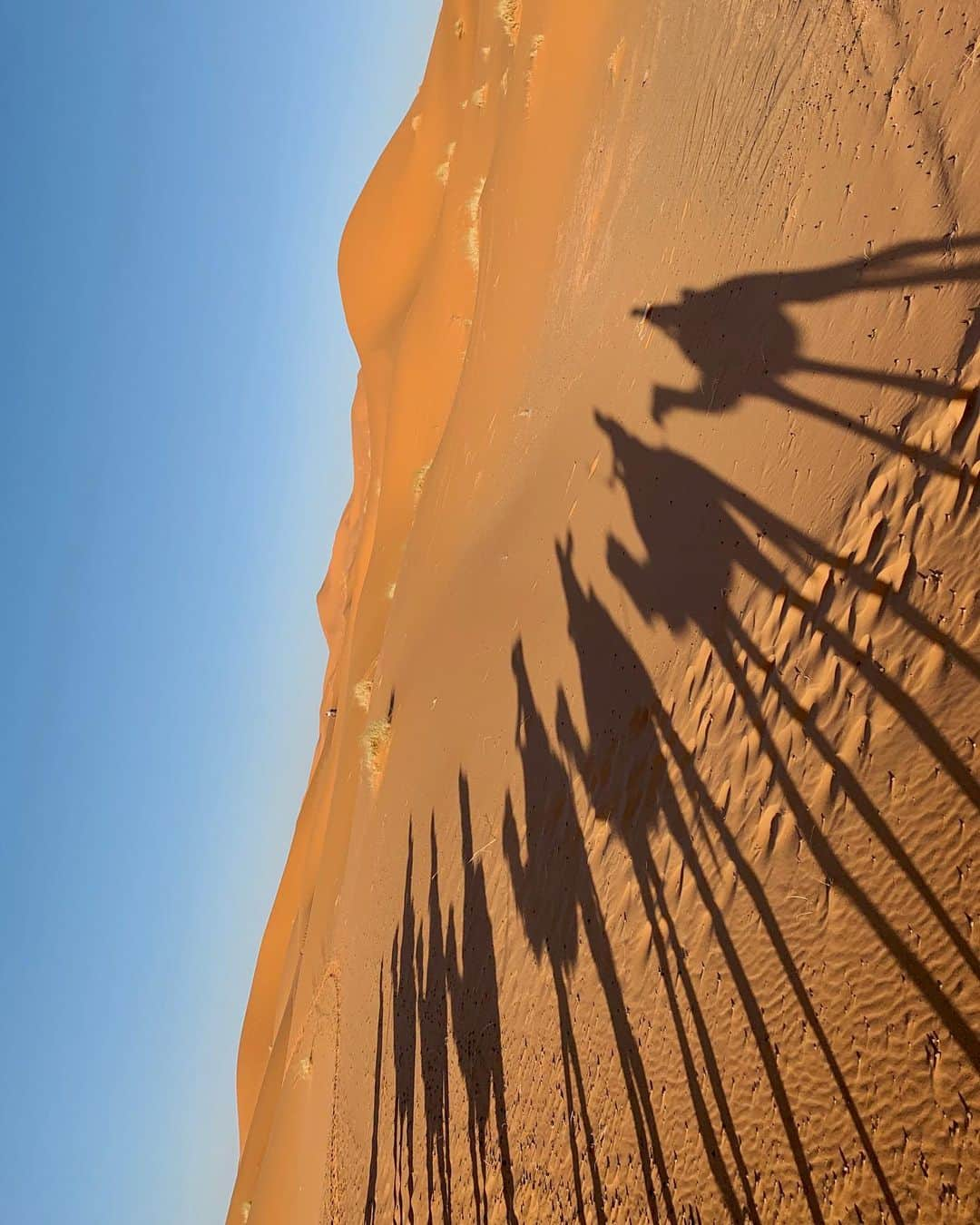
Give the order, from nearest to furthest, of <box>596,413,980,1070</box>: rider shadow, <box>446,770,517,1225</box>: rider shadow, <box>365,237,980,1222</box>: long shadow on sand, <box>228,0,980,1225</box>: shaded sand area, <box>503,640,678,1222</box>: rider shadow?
<box>596,413,980,1070</box>: rider shadow < <box>228,0,980,1225</box>: shaded sand area < <box>365,237,980,1222</box>: long shadow on sand < <box>503,640,678,1222</box>: rider shadow < <box>446,770,517,1225</box>: rider shadow

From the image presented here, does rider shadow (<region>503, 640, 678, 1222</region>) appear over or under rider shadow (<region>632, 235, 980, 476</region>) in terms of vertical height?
under

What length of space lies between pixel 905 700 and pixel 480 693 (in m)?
5.98

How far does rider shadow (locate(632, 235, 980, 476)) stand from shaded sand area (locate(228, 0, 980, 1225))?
3 cm

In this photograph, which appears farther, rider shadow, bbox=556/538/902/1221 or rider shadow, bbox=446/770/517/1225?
rider shadow, bbox=446/770/517/1225

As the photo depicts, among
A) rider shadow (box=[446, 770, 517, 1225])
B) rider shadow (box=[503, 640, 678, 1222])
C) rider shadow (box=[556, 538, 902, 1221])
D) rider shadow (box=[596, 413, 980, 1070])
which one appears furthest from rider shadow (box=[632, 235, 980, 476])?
rider shadow (box=[446, 770, 517, 1225])

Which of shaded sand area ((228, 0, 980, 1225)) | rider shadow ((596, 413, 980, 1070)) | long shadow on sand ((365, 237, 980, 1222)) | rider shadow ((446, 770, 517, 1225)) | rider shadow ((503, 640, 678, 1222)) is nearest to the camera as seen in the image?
rider shadow ((596, 413, 980, 1070))

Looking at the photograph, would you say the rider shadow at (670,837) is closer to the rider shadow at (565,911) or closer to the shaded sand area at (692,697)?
the shaded sand area at (692,697)

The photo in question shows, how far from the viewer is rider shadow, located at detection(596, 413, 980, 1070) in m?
4.36

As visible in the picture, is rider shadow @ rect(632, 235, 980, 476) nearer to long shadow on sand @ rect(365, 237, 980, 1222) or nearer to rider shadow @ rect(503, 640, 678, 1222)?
long shadow on sand @ rect(365, 237, 980, 1222)

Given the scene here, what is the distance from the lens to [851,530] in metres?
5.70

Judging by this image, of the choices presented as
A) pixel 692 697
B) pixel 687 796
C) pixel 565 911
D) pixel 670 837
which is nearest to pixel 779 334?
pixel 692 697

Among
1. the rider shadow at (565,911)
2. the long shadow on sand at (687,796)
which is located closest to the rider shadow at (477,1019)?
the long shadow on sand at (687,796)

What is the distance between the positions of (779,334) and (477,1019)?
596cm

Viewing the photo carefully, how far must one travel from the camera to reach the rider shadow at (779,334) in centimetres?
562
